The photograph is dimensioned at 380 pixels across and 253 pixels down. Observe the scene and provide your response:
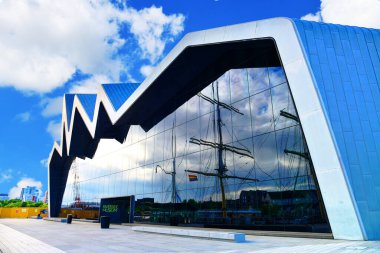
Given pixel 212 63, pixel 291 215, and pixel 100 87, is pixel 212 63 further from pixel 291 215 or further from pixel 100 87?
pixel 100 87

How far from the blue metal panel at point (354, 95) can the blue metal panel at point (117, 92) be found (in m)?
16.7

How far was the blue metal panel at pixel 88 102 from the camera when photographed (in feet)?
101

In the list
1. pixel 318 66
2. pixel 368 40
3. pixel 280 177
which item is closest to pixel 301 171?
pixel 280 177

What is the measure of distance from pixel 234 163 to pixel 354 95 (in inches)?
247

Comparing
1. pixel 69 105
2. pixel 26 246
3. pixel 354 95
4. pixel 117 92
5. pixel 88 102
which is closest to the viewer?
pixel 26 246

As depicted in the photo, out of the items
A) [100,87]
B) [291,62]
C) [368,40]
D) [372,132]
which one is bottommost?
[372,132]

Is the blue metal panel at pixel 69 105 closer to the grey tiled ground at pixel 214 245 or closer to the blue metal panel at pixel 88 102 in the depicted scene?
the blue metal panel at pixel 88 102

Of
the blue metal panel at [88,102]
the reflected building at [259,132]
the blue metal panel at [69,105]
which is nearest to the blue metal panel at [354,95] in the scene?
the reflected building at [259,132]

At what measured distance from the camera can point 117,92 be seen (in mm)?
26875

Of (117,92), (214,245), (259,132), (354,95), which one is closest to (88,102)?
(117,92)

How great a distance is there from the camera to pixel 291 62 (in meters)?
12.5

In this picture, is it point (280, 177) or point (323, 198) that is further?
point (280, 177)

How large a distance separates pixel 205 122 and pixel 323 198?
29.6 feet

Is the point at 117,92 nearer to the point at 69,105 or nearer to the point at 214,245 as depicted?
the point at 69,105
